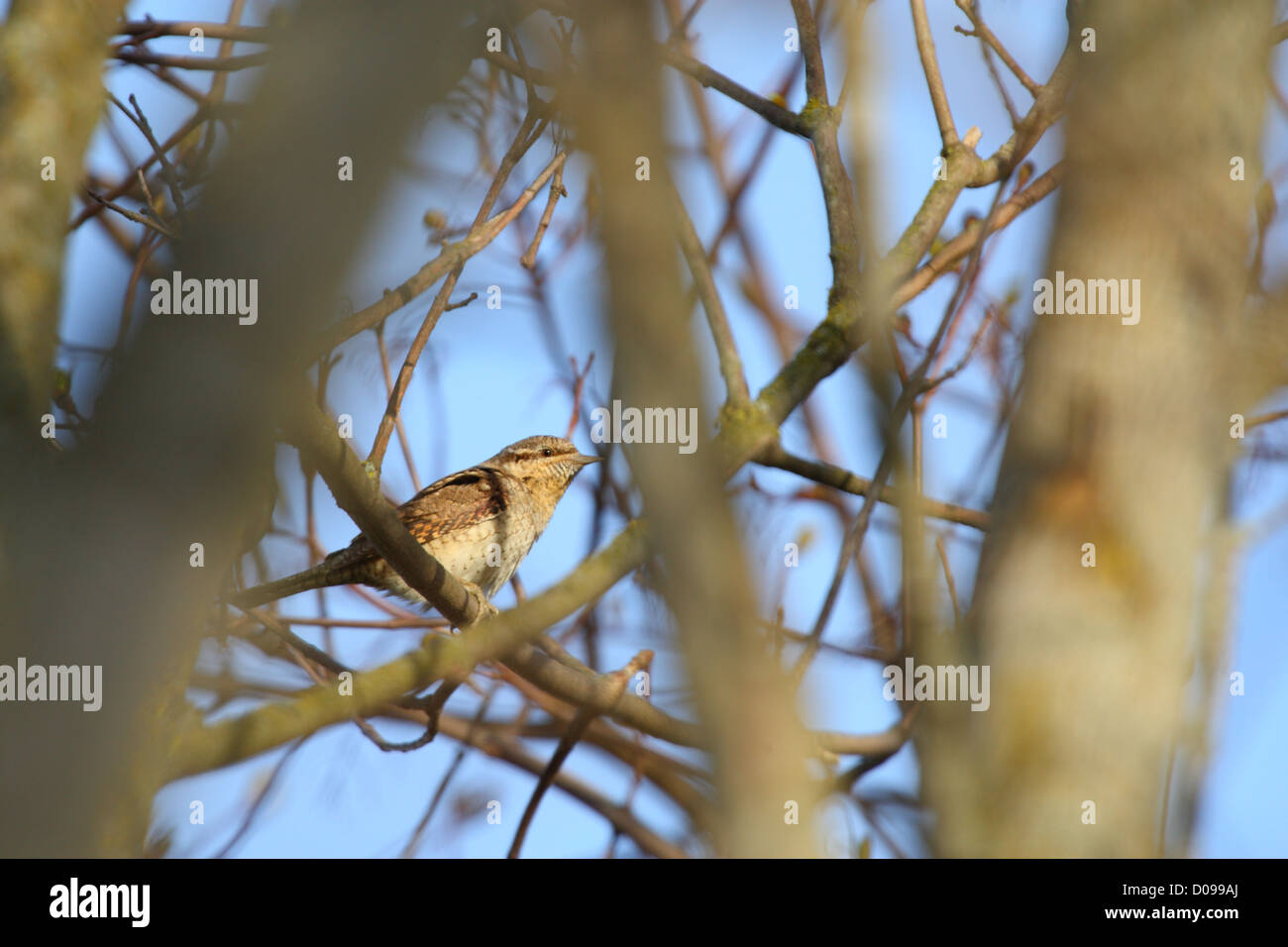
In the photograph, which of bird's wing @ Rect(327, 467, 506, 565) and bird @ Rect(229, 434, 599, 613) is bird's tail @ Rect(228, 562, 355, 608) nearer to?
bird @ Rect(229, 434, 599, 613)

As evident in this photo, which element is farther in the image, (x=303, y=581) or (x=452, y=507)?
(x=452, y=507)

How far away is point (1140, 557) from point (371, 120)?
141cm

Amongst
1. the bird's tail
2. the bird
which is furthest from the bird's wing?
the bird's tail

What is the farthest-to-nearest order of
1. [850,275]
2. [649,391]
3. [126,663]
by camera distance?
1. [850,275]
2. [649,391]
3. [126,663]

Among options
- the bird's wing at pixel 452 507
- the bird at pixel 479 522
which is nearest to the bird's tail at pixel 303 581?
the bird at pixel 479 522

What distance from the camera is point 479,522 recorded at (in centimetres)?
700

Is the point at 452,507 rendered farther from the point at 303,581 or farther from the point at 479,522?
the point at 303,581

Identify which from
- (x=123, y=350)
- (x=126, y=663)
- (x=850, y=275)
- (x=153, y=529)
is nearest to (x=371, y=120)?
(x=123, y=350)

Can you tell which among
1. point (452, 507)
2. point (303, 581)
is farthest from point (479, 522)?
point (303, 581)

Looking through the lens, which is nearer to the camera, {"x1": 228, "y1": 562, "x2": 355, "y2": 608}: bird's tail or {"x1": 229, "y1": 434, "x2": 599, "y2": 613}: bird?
{"x1": 228, "y1": 562, "x2": 355, "y2": 608}: bird's tail

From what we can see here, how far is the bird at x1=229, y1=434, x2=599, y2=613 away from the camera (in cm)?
596
